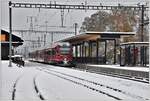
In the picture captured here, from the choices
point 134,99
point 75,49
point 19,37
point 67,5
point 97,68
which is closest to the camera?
point 134,99

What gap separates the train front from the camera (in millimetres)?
44875

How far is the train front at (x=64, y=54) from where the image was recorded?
1767 inches

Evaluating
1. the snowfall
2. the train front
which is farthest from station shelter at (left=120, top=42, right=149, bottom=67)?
the snowfall

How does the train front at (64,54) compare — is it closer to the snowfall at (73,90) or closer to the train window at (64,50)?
the train window at (64,50)

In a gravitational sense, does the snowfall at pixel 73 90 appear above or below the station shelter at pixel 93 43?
below

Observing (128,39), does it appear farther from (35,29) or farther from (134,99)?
(134,99)

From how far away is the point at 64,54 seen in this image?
45344 mm

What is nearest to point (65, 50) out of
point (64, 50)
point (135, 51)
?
point (64, 50)

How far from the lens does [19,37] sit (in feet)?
216

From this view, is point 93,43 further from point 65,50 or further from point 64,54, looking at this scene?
point 64,54

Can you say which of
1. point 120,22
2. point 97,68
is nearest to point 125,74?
point 97,68

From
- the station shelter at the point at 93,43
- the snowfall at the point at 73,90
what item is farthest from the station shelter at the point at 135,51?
the snowfall at the point at 73,90

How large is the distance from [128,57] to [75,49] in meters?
16.9

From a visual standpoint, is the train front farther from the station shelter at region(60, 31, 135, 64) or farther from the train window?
the station shelter at region(60, 31, 135, 64)
